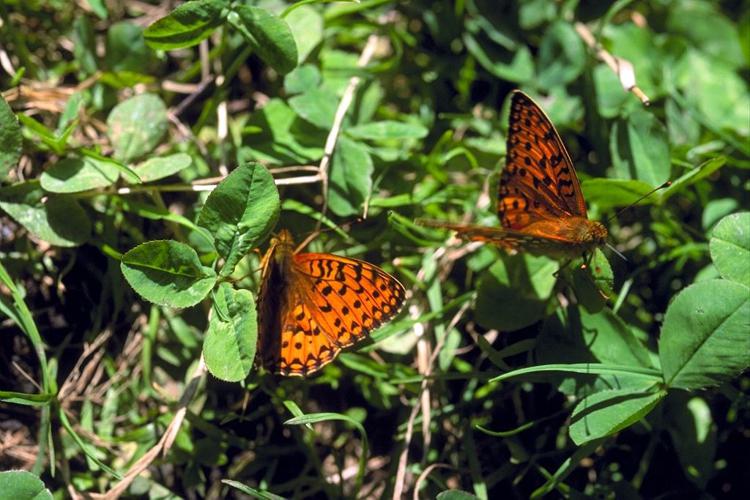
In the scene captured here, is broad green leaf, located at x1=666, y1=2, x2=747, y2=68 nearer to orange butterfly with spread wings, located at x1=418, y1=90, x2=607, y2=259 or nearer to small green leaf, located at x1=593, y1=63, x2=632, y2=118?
small green leaf, located at x1=593, y1=63, x2=632, y2=118

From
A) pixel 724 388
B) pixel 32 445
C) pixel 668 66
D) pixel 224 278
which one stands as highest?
pixel 668 66

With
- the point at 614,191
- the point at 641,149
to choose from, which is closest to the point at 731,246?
the point at 614,191

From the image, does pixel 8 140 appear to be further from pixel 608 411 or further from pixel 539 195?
pixel 608 411

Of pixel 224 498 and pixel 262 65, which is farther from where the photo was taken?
pixel 262 65

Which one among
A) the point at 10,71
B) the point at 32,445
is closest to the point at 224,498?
the point at 32,445

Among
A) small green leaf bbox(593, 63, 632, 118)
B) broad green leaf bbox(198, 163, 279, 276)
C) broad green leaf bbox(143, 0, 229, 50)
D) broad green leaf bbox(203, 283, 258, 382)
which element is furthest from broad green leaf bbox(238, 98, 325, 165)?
small green leaf bbox(593, 63, 632, 118)

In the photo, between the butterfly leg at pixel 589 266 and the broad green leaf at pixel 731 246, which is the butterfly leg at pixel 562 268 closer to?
the butterfly leg at pixel 589 266

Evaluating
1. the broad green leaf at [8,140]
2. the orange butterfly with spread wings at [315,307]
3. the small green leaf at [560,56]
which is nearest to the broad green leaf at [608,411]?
the orange butterfly with spread wings at [315,307]

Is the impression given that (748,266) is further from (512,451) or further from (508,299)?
(512,451)
